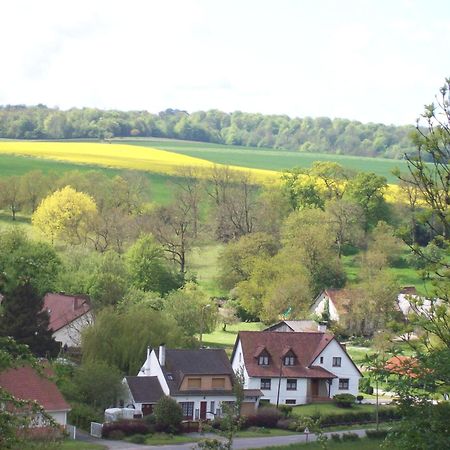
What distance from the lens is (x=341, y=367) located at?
Result: 53312 millimetres

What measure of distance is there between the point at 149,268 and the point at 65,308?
17.0 metres

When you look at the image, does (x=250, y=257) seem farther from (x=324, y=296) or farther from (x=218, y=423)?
(x=218, y=423)

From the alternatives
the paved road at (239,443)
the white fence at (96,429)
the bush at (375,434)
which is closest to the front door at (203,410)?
the paved road at (239,443)

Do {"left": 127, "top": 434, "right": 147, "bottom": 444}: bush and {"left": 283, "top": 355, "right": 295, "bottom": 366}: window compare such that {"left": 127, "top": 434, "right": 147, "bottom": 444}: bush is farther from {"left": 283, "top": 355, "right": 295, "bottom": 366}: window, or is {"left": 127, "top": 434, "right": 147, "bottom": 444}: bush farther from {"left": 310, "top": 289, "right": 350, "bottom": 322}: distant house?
{"left": 310, "top": 289, "right": 350, "bottom": 322}: distant house

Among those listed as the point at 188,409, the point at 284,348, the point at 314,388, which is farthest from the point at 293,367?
the point at 188,409

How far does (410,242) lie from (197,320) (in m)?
45.9

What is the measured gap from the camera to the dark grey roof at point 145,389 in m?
46.6

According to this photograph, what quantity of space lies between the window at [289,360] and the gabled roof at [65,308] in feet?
39.4

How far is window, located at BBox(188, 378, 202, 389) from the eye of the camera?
158 feet

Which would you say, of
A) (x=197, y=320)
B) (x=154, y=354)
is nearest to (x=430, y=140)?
(x=154, y=354)

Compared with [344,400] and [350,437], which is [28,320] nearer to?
[344,400]

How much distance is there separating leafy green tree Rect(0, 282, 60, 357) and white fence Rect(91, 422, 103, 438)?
9967mm

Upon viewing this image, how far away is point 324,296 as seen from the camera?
77000mm

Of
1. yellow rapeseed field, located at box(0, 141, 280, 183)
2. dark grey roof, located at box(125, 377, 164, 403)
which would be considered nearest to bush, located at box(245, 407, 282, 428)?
dark grey roof, located at box(125, 377, 164, 403)
